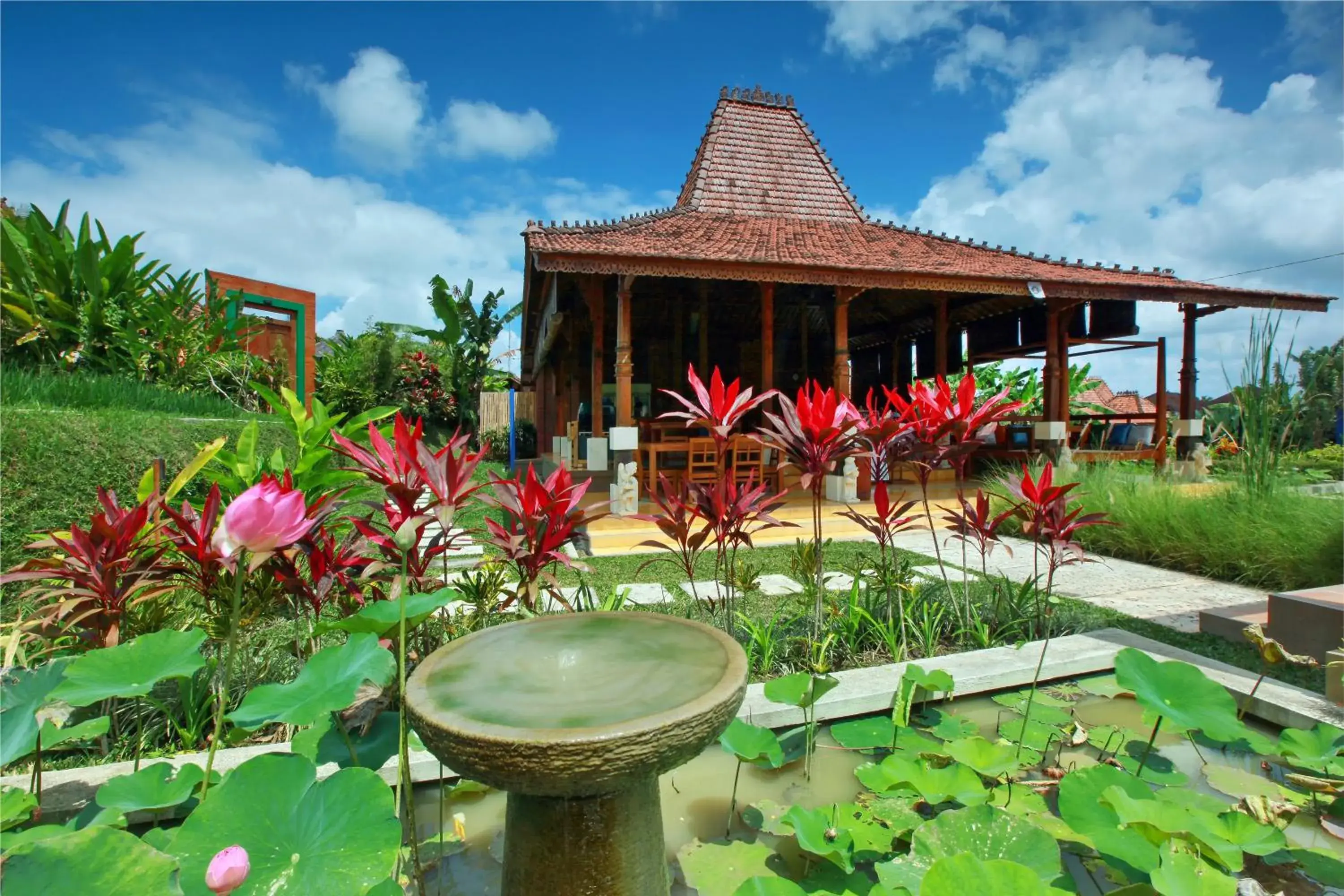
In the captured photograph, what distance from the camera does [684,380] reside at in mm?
11258

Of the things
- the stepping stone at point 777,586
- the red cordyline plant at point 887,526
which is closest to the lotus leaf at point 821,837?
the red cordyline plant at point 887,526

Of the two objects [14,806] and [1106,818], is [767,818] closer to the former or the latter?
[1106,818]

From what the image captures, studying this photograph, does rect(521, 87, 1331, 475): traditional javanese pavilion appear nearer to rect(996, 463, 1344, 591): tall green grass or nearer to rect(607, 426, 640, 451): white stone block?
rect(607, 426, 640, 451): white stone block

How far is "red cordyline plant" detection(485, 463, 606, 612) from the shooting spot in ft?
6.92

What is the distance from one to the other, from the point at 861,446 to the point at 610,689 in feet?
5.69

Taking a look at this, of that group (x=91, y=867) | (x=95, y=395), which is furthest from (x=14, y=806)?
(x=95, y=395)

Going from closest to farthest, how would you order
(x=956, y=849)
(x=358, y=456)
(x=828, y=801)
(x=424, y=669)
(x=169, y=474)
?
(x=956, y=849), (x=424, y=669), (x=828, y=801), (x=358, y=456), (x=169, y=474)

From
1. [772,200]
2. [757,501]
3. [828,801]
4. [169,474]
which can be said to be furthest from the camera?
[772,200]

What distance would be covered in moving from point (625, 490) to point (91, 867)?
6053 millimetres

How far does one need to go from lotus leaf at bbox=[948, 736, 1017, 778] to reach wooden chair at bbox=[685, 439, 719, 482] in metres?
5.49

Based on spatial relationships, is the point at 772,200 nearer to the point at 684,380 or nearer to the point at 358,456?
the point at 684,380

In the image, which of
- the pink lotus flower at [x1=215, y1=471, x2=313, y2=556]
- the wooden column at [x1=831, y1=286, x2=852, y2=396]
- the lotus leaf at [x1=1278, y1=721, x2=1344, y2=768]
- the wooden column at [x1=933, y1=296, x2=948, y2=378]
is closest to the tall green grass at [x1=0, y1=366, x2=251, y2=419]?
the pink lotus flower at [x1=215, y1=471, x2=313, y2=556]

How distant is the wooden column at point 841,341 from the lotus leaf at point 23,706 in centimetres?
737

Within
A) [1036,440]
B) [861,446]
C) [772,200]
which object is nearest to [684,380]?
[772,200]
